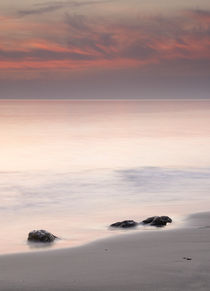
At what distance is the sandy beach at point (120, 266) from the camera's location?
285 inches

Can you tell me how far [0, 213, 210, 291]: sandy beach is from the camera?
7234mm

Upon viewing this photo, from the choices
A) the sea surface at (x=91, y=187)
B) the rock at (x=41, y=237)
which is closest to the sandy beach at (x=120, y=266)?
the rock at (x=41, y=237)

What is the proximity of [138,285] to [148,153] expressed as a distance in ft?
86.4

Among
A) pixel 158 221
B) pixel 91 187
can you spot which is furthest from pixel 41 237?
pixel 91 187

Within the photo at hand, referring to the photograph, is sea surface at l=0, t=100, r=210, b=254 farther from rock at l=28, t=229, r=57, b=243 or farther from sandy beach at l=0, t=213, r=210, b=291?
sandy beach at l=0, t=213, r=210, b=291

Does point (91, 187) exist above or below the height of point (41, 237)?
above

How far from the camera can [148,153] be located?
33406 millimetres

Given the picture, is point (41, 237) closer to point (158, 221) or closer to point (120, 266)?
point (120, 266)

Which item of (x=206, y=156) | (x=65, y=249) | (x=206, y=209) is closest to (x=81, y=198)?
(x=206, y=209)

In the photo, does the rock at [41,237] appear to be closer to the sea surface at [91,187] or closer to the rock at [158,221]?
the sea surface at [91,187]

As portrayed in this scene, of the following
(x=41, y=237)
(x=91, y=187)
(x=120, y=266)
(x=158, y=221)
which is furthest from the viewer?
(x=91, y=187)

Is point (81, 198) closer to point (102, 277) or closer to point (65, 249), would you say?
point (65, 249)

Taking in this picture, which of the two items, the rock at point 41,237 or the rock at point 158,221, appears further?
the rock at point 158,221

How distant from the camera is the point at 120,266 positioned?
8.23 m
